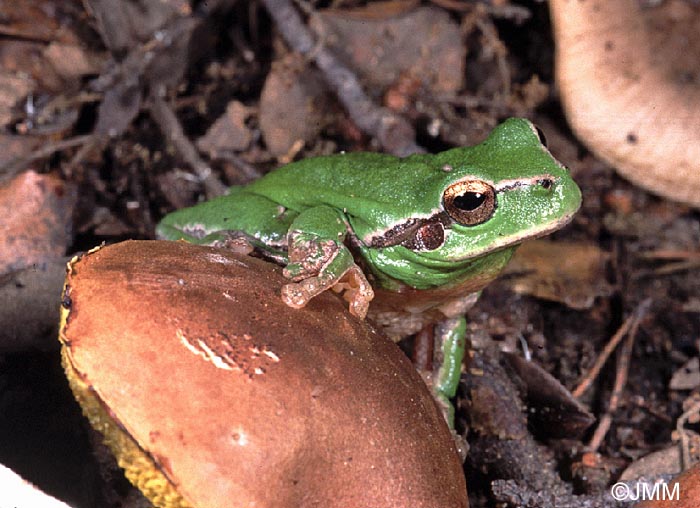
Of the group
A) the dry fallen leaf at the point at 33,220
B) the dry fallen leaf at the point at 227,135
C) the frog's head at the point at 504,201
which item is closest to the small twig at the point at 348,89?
the dry fallen leaf at the point at 227,135

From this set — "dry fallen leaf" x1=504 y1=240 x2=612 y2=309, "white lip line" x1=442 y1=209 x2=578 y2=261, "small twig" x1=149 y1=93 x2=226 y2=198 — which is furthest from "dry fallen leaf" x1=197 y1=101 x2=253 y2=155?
"white lip line" x1=442 y1=209 x2=578 y2=261

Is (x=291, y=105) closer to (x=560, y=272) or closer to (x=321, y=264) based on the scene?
(x=560, y=272)

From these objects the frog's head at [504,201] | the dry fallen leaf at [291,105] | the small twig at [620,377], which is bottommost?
the small twig at [620,377]

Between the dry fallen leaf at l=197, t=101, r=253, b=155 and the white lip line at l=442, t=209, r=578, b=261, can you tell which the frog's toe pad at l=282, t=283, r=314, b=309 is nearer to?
the white lip line at l=442, t=209, r=578, b=261

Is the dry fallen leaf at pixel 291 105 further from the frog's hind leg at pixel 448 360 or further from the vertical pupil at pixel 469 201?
the vertical pupil at pixel 469 201

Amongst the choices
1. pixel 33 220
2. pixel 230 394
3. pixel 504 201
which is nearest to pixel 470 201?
pixel 504 201

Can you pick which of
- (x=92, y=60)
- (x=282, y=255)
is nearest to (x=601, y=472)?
(x=282, y=255)
